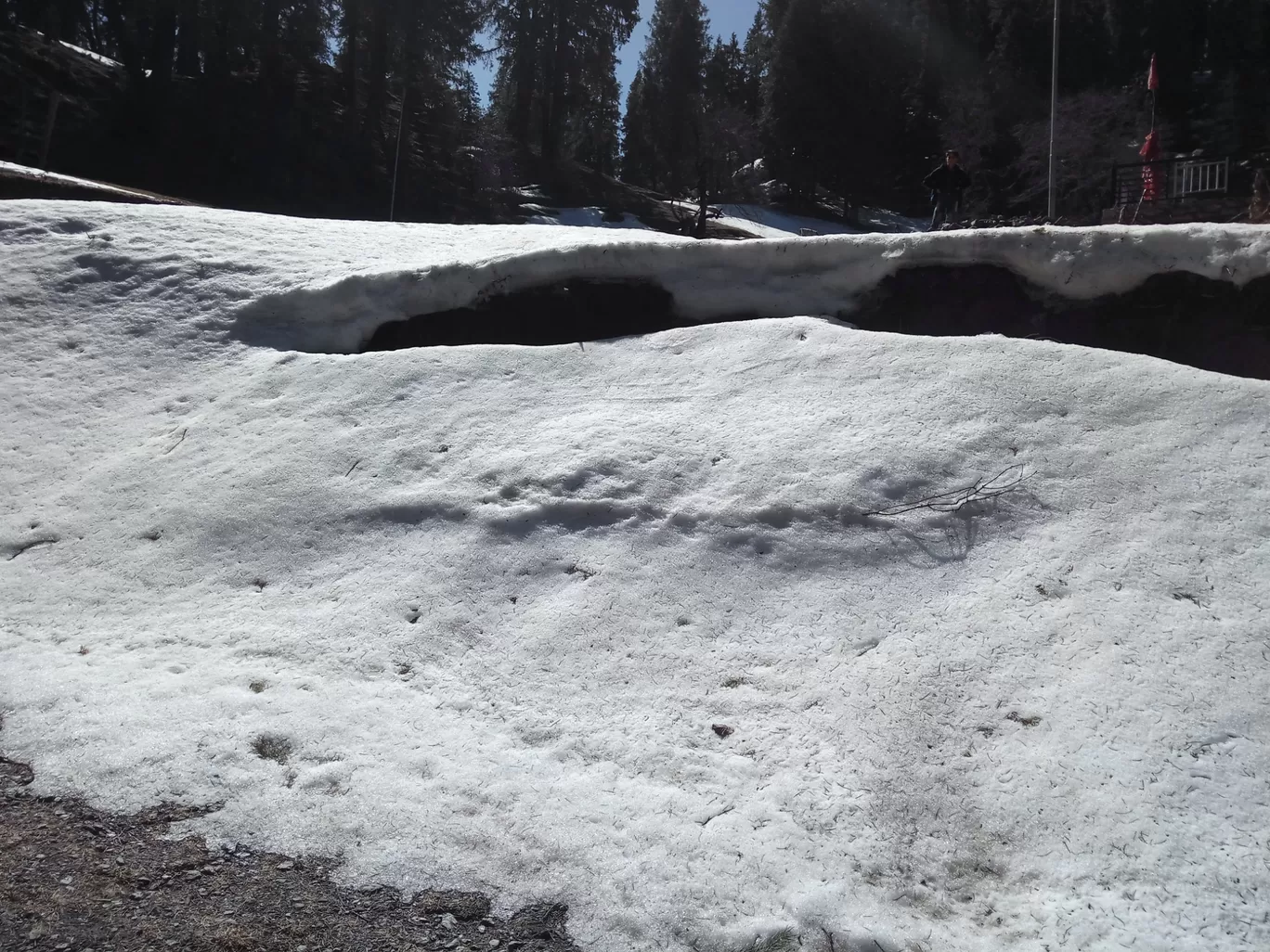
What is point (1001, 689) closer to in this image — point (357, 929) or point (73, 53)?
point (357, 929)

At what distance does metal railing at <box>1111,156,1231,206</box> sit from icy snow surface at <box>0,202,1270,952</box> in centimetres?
895

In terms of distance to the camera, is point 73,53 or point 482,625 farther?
point 73,53

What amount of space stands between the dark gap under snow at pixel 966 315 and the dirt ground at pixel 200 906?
4.53 m

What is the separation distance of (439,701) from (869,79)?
108ft

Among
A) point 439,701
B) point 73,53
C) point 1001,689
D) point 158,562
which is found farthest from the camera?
point 73,53

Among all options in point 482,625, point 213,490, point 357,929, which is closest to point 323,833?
point 357,929

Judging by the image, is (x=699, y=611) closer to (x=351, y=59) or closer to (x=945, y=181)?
(x=945, y=181)

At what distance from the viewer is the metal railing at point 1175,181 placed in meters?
13.4

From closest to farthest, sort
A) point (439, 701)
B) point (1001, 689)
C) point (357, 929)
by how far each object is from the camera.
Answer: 1. point (357, 929)
2. point (1001, 689)
3. point (439, 701)

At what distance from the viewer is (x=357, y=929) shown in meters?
2.91

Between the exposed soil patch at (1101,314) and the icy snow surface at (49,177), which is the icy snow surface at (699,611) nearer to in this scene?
the exposed soil patch at (1101,314)

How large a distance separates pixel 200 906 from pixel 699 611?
2.26m

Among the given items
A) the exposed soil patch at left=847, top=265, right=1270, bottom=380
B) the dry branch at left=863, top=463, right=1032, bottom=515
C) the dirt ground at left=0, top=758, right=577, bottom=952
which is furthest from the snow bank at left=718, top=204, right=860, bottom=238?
the dirt ground at left=0, top=758, right=577, bottom=952

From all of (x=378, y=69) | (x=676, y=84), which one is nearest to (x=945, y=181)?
(x=378, y=69)
